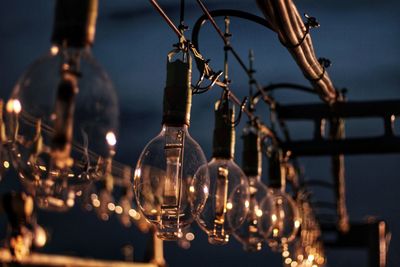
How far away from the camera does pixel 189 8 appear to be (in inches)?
83.1

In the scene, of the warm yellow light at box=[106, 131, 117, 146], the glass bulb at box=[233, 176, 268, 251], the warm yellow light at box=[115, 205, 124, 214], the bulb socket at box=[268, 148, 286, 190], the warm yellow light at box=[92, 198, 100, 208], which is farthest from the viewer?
the warm yellow light at box=[115, 205, 124, 214]

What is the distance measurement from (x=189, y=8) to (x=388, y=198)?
22.1 metres

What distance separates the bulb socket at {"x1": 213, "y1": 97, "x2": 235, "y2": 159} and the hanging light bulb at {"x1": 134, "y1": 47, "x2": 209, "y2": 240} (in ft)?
1.06

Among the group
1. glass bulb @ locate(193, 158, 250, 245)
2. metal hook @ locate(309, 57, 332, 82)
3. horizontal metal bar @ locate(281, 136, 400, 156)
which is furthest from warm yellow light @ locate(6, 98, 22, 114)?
horizontal metal bar @ locate(281, 136, 400, 156)

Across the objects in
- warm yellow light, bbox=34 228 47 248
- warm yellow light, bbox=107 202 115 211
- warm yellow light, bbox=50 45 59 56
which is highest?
warm yellow light, bbox=107 202 115 211

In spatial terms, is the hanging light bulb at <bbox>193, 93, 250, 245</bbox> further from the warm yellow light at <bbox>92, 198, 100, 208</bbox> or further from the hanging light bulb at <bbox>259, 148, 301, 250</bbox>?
the warm yellow light at <bbox>92, 198, 100, 208</bbox>

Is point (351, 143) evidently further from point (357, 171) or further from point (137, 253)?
point (357, 171)

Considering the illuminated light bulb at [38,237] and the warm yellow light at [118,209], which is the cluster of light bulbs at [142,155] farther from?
the warm yellow light at [118,209]

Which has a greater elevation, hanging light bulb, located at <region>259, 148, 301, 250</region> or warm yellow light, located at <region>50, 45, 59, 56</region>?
warm yellow light, located at <region>50, 45, 59, 56</region>

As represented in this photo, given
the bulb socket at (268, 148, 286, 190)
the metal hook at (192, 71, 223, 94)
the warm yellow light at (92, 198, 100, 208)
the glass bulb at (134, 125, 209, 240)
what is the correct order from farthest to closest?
1. the warm yellow light at (92, 198, 100, 208)
2. the bulb socket at (268, 148, 286, 190)
3. the metal hook at (192, 71, 223, 94)
4. the glass bulb at (134, 125, 209, 240)

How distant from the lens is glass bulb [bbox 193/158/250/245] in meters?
1.56

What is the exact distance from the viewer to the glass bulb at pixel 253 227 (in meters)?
1.91

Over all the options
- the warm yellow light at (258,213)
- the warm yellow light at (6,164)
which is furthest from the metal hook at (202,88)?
the warm yellow light at (258,213)

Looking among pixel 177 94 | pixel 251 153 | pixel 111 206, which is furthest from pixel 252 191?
pixel 111 206
